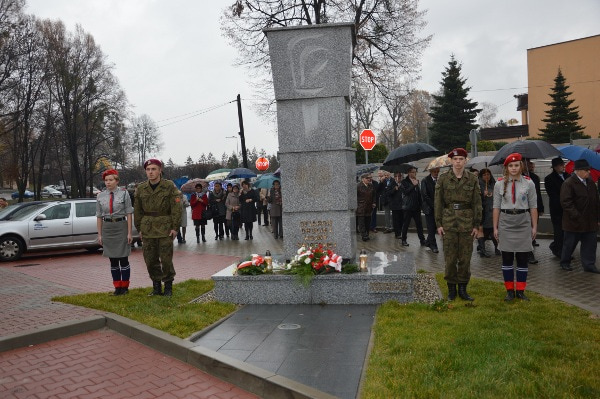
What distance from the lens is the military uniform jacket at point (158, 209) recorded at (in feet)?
25.3

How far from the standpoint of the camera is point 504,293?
7324 mm

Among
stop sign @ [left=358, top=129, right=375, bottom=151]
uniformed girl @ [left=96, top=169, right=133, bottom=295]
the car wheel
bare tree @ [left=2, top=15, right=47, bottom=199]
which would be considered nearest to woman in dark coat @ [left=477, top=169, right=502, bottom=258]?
uniformed girl @ [left=96, top=169, right=133, bottom=295]

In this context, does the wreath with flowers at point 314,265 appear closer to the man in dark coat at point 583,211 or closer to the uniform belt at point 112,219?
the uniform belt at point 112,219

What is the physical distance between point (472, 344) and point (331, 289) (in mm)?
2550

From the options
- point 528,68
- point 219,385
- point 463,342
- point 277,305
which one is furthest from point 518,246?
point 528,68

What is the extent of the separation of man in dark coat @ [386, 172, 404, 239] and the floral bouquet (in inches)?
285

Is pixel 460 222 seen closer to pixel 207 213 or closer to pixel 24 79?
pixel 207 213

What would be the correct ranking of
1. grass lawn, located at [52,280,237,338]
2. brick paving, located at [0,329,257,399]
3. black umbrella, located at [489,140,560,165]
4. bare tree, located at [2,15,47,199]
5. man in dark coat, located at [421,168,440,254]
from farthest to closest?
1. bare tree, located at [2,15,47,199]
2. man in dark coat, located at [421,168,440,254]
3. black umbrella, located at [489,140,560,165]
4. grass lawn, located at [52,280,237,338]
5. brick paving, located at [0,329,257,399]

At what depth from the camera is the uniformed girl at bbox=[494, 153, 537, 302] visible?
6914mm

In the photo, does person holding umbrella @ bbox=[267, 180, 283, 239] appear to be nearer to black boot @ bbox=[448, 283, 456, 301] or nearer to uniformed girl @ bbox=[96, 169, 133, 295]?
uniformed girl @ bbox=[96, 169, 133, 295]

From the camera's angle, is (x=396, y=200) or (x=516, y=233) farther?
(x=396, y=200)

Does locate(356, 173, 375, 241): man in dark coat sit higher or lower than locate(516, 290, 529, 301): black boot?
higher

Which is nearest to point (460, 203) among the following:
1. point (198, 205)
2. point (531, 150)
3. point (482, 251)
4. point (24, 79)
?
point (531, 150)

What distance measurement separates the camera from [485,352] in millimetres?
4781
